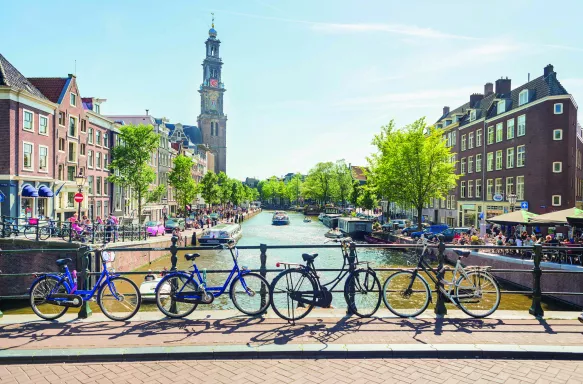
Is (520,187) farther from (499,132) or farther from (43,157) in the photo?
(43,157)

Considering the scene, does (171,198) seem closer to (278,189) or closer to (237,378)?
(237,378)

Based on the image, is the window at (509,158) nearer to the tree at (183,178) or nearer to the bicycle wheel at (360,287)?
the tree at (183,178)

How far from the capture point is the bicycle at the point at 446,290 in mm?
7375

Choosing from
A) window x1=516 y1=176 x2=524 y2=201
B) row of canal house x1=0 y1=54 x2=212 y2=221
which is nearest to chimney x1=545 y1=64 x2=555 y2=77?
window x1=516 y1=176 x2=524 y2=201

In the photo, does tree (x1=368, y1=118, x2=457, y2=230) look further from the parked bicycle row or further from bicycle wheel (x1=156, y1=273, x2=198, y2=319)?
bicycle wheel (x1=156, y1=273, x2=198, y2=319)

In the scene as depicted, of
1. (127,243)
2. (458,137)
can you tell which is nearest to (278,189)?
(458,137)

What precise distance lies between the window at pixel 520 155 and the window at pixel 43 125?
41305 mm

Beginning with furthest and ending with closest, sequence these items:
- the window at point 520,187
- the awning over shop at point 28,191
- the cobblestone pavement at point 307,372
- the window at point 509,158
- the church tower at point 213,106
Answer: the church tower at point 213,106 → the window at point 509,158 → the window at point 520,187 → the awning over shop at point 28,191 → the cobblestone pavement at point 307,372

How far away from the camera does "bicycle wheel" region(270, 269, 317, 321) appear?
286 inches

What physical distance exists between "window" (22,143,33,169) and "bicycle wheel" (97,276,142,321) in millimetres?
26836

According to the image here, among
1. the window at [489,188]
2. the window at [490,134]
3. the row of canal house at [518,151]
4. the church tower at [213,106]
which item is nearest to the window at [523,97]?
the row of canal house at [518,151]

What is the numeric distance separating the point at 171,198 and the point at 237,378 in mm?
64495

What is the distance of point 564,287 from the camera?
1917 cm

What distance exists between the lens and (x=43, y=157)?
1243 inches
